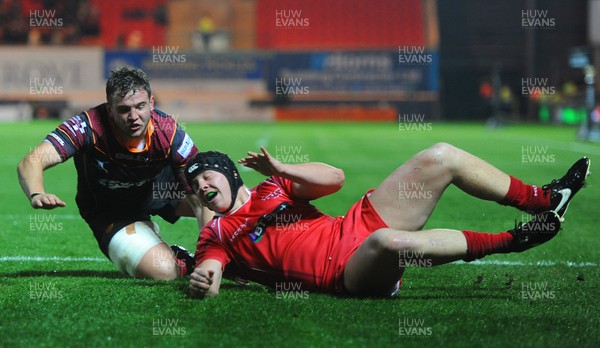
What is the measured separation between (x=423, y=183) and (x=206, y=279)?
1.21 meters

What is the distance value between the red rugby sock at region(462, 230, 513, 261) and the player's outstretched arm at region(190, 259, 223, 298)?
4.03 ft

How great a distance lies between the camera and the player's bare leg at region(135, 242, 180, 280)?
5.12 metres

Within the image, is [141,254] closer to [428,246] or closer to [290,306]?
[290,306]

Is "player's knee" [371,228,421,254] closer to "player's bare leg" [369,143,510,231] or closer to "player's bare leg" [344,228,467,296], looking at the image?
"player's bare leg" [344,228,467,296]

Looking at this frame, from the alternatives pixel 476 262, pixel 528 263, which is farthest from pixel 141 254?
pixel 528 263

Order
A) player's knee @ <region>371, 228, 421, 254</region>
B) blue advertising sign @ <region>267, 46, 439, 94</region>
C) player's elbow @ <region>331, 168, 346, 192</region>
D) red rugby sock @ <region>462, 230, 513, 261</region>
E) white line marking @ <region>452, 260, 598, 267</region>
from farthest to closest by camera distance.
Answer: blue advertising sign @ <region>267, 46, 439, 94</region>
white line marking @ <region>452, 260, 598, 267</region>
player's elbow @ <region>331, 168, 346, 192</region>
red rugby sock @ <region>462, 230, 513, 261</region>
player's knee @ <region>371, 228, 421, 254</region>

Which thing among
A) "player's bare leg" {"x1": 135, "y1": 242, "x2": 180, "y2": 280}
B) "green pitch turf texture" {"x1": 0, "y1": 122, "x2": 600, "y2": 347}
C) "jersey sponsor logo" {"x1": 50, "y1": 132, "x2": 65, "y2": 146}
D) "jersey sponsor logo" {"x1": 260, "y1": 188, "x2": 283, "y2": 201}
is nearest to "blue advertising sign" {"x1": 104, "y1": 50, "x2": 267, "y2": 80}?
"green pitch turf texture" {"x1": 0, "y1": 122, "x2": 600, "y2": 347}

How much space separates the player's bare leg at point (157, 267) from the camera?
512cm

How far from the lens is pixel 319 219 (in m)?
4.56

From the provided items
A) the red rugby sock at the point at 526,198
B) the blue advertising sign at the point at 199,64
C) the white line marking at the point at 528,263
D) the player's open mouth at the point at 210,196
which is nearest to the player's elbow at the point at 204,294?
the player's open mouth at the point at 210,196

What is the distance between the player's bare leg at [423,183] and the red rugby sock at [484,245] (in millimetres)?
358

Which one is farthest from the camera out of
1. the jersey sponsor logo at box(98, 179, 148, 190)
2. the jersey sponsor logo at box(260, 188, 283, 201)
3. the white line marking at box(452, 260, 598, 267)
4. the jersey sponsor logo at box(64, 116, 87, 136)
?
the white line marking at box(452, 260, 598, 267)

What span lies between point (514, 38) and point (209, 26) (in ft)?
46.3

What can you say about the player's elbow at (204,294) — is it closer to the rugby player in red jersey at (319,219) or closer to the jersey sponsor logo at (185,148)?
the rugby player in red jersey at (319,219)
